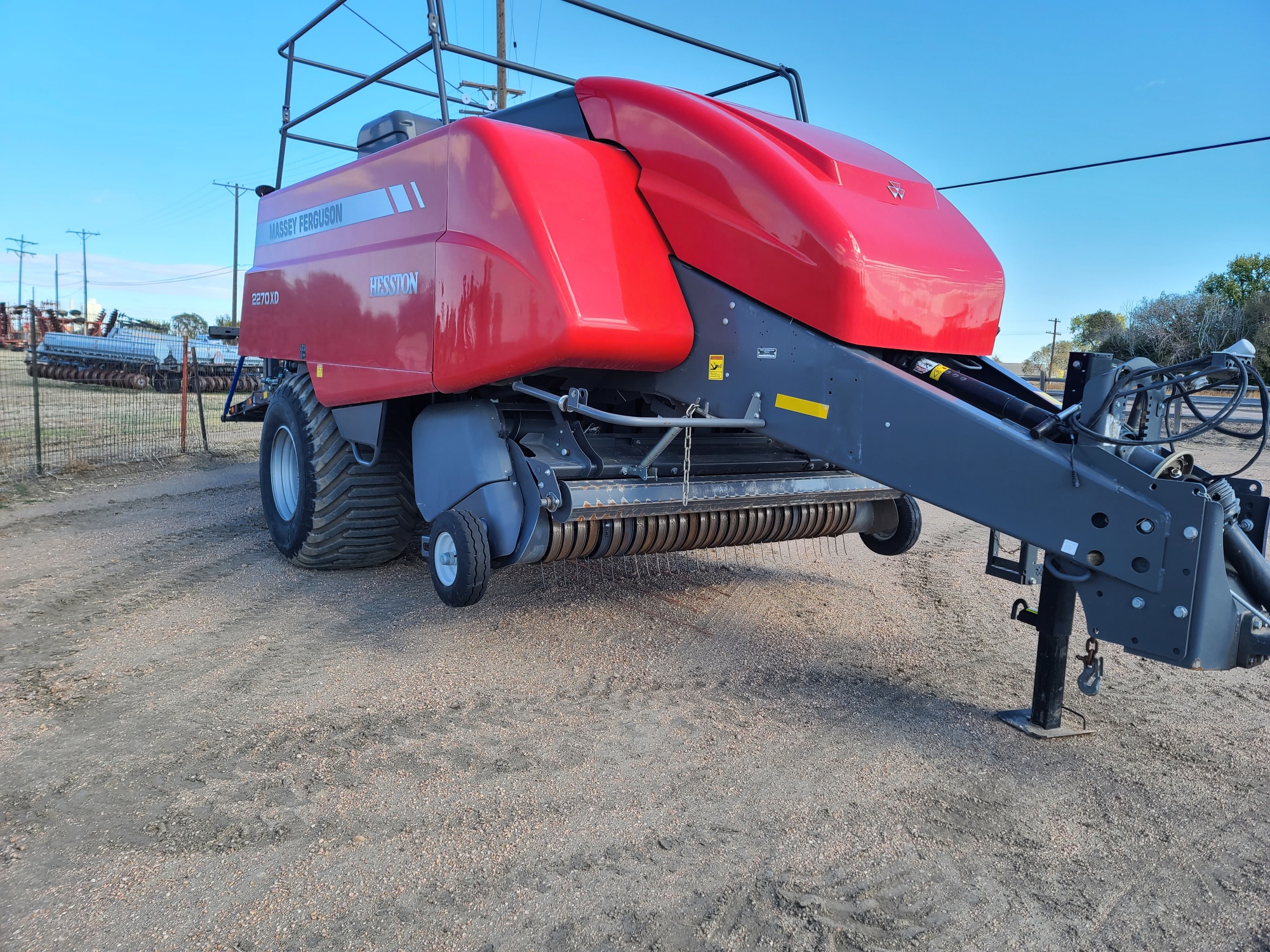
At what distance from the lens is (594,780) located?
10.0ft

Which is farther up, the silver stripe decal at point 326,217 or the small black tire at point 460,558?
the silver stripe decal at point 326,217

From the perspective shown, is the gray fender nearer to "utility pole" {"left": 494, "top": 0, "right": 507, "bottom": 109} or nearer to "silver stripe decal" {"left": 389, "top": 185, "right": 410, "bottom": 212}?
"silver stripe decal" {"left": 389, "top": 185, "right": 410, "bottom": 212}

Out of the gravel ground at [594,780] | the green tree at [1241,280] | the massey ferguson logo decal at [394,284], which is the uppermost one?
the green tree at [1241,280]

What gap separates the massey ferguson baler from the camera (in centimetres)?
294

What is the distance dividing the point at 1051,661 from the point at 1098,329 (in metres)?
45.8

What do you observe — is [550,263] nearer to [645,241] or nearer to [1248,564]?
[645,241]

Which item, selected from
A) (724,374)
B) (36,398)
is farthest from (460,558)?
(36,398)

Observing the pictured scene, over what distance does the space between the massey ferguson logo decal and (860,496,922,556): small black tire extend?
2.89m

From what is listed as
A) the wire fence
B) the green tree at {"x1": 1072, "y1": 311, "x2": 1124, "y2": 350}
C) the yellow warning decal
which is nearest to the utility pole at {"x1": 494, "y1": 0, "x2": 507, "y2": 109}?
the wire fence

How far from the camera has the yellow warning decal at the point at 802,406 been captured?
347cm

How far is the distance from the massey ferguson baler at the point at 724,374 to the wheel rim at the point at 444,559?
0.01 m

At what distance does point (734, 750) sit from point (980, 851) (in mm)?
920

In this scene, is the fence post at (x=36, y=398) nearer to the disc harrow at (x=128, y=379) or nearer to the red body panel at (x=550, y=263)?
the red body panel at (x=550, y=263)

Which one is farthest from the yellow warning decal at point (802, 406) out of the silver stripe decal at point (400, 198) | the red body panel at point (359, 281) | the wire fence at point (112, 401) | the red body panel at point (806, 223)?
the wire fence at point (112, 401)
